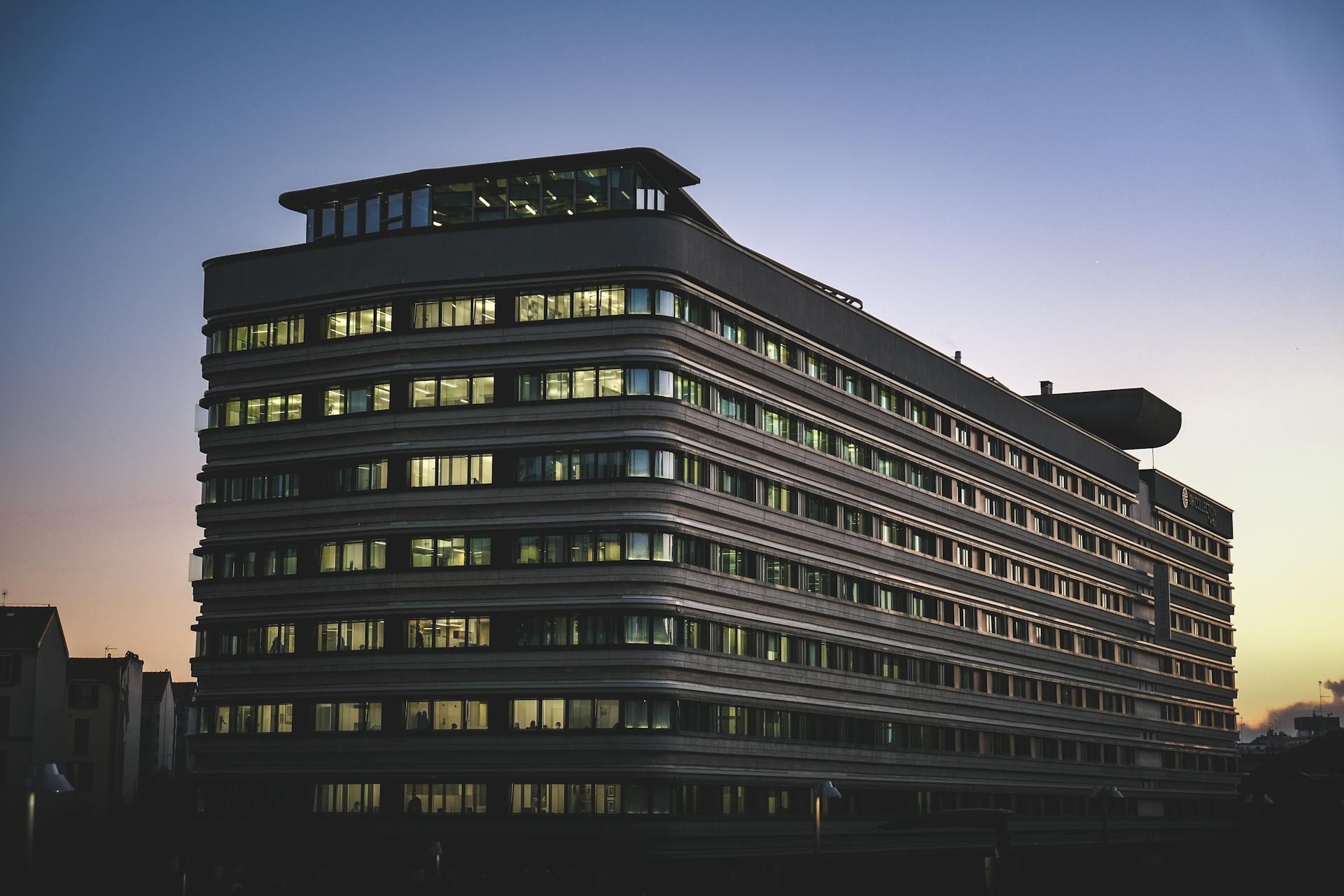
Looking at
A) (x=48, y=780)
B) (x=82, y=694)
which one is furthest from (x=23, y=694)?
(x=48, y=780)

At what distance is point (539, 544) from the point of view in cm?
8419

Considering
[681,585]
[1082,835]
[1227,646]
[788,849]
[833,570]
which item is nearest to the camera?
[681,585]

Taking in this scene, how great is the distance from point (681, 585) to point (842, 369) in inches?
925

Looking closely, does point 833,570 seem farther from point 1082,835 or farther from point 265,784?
point 1082,835

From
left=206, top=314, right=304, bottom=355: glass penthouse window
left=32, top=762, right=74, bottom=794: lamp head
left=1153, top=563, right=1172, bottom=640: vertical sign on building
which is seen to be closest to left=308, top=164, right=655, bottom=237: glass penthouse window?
left=206, top=314, right=304, bottom=355: glass penthouse window

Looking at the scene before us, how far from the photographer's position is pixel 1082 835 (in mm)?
132375

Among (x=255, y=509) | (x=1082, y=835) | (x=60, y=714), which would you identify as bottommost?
(x=1082, y=835)

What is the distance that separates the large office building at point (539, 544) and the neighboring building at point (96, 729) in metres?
54.6

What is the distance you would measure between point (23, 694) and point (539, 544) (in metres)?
59.9

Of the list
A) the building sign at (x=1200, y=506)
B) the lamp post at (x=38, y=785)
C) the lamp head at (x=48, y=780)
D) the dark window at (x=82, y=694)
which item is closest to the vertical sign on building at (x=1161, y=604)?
the building sign at (x=1200, y=506)

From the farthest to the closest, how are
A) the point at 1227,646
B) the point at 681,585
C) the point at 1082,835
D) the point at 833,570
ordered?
1. the point at 1227,646
2. the point at 1082,835
3. the point at 833,570
4. the point at 681,585

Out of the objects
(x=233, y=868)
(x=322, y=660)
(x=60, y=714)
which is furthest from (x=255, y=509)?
(x=60, y=714)

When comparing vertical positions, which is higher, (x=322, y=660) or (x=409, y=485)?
(x=409, y=485)

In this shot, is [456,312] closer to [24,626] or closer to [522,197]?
[522,197]
